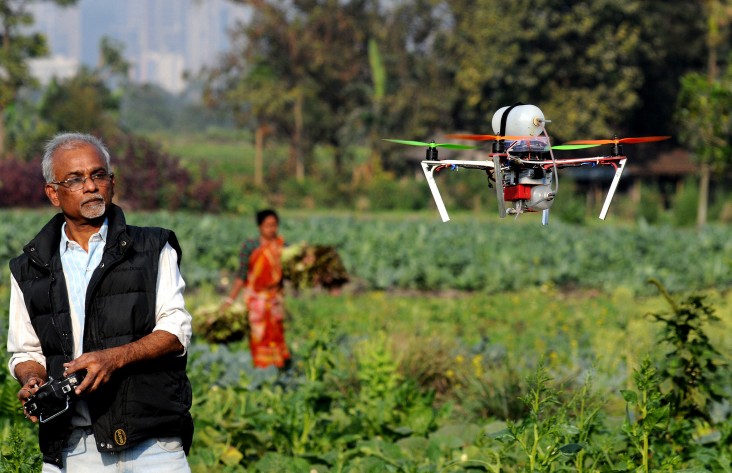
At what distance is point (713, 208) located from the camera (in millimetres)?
40750

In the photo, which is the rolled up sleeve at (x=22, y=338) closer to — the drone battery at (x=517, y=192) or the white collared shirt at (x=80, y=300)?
the white collared shirt at (x=80, y=300)

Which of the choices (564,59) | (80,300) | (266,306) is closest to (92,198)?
(80,300)

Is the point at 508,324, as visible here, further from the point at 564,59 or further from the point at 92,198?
the point at 564,59

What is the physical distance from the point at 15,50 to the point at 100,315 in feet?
146

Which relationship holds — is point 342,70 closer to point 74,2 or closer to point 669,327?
point 74,2

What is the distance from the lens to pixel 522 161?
2062mm

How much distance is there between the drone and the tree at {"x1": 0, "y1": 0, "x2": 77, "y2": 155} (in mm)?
44088

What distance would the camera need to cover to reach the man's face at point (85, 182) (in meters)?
3.33

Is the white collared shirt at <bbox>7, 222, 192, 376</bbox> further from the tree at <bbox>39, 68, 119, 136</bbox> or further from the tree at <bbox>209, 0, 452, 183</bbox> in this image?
the tree at <bbox>209, 0, 452, 183</bbox>

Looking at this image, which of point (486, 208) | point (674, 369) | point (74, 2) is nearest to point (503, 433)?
point (674, 369)

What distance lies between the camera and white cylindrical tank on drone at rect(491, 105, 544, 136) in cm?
202

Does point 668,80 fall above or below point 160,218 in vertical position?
above

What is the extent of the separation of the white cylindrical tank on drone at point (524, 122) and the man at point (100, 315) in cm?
172

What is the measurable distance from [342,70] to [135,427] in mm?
49538
